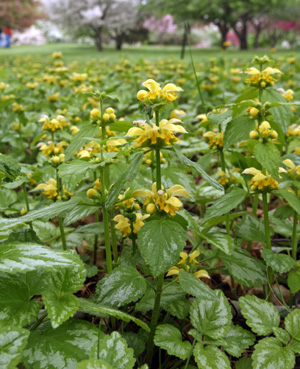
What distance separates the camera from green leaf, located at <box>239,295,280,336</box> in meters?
1.01

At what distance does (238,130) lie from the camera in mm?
1241

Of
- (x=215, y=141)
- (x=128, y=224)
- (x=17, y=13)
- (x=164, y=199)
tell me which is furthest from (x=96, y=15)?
(x=164, y=199)

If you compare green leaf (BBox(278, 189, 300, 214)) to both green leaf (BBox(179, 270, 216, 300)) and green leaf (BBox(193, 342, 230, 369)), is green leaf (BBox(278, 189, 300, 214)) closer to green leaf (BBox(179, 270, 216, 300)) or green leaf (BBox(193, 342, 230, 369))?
green leaf (BBox(179, 270, 216, 300))

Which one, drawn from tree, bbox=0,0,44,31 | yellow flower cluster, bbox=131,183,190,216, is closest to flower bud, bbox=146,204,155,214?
yellow flower cluster, bbox=131,183,190,216

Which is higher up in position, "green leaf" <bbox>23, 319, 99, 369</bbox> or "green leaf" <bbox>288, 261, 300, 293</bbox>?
"green leaf" <bbox>23, 319, 99, 369</bbox>

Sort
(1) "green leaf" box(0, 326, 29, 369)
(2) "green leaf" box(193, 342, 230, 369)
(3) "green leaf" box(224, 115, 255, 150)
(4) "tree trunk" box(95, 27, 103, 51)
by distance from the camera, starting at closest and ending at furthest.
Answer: (1) "green leaf" box(0, 326, 29, 369) → (2) "green leaf" box(193, 342, 230, 369) → (3) "green leaf" box(224, 115, 255, 150) → (4) "tree trunk" box(95, 27, 103, 51)

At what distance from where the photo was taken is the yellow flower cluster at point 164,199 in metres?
0.93

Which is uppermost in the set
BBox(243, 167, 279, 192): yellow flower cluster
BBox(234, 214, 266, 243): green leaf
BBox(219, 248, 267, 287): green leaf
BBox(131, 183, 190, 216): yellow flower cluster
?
BBox(131, 183, 190, 216): yellow flower cluster

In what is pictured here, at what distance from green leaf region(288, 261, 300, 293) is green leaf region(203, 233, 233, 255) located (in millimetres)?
298

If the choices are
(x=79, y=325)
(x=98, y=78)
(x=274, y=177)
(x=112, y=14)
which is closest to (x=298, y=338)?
(x=274, y=177)

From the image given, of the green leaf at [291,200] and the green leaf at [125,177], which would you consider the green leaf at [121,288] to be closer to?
the green leaf at [125,177]

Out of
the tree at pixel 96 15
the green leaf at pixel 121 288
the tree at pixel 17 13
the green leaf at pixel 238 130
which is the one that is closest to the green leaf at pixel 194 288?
the green leaf at pixel 121 288

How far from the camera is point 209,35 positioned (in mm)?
35531

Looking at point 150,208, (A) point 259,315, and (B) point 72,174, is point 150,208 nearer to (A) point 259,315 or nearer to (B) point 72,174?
(B) point 72,174
